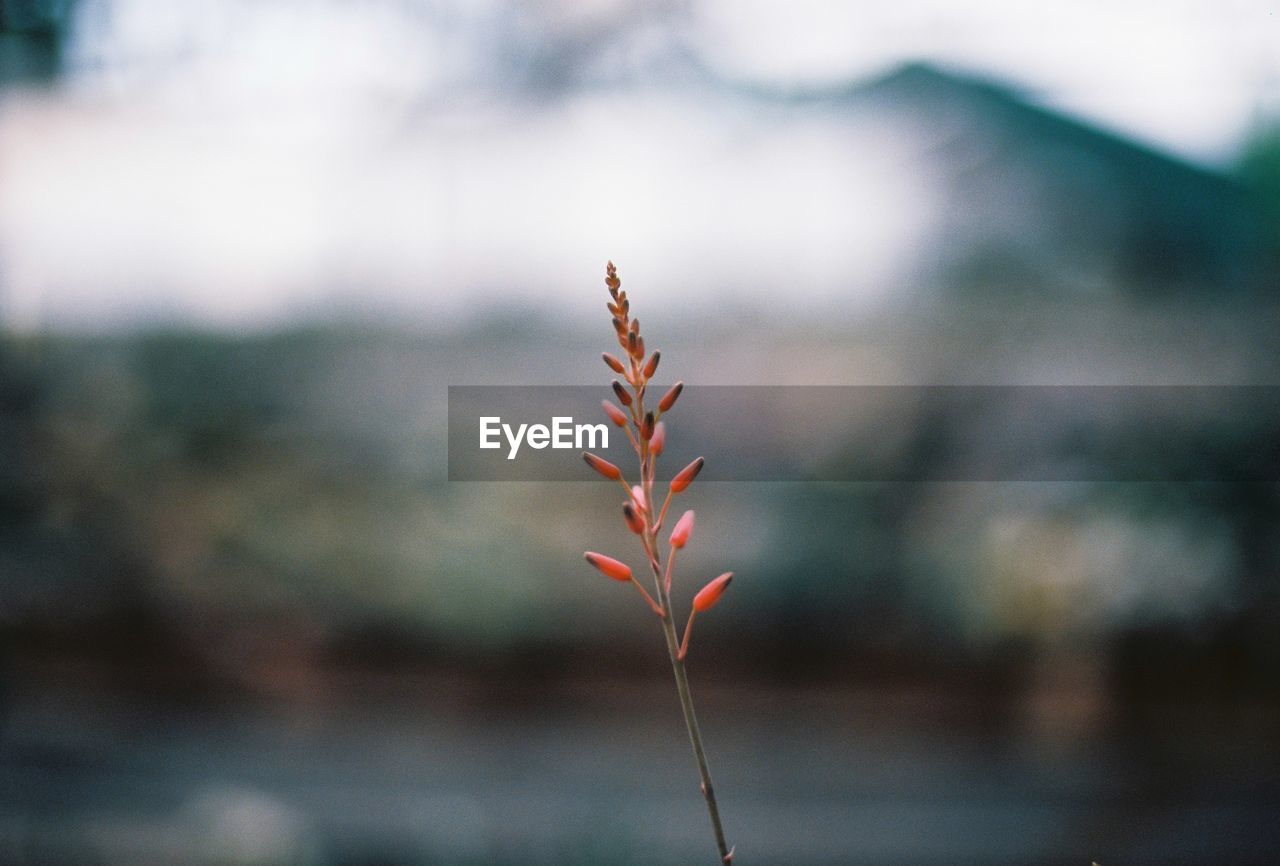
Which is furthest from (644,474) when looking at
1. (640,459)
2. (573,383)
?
(573,383)

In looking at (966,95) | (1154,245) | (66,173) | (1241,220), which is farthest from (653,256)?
(66,173)

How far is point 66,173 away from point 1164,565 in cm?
228

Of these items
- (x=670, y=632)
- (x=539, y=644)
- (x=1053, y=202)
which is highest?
(x=1053, y=202)

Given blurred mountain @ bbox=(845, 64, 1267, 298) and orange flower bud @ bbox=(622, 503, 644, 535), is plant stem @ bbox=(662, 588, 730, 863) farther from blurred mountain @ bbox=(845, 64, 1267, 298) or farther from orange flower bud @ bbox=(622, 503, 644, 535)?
blurred mountain @ bbox=(845, 64, 1267, 298)

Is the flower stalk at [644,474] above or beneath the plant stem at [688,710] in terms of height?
above

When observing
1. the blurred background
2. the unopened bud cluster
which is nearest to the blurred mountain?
the blurred background

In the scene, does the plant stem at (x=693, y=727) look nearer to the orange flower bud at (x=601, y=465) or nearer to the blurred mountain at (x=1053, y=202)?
the orange flower bud at (x=601, y=465)

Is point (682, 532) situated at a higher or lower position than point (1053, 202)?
lower

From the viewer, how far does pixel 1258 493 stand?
1.73 metres

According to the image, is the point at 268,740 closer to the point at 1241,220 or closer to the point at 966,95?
the point at 966,95

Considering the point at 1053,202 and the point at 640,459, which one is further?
the point at 1053,202

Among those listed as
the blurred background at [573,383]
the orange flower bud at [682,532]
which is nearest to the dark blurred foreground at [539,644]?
the blurred background at [573,383]

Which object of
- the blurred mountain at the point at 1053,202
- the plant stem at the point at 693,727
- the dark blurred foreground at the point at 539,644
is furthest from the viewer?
the blurred mountain at the point at 1053,202

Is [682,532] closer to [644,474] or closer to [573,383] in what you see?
[644,474]
